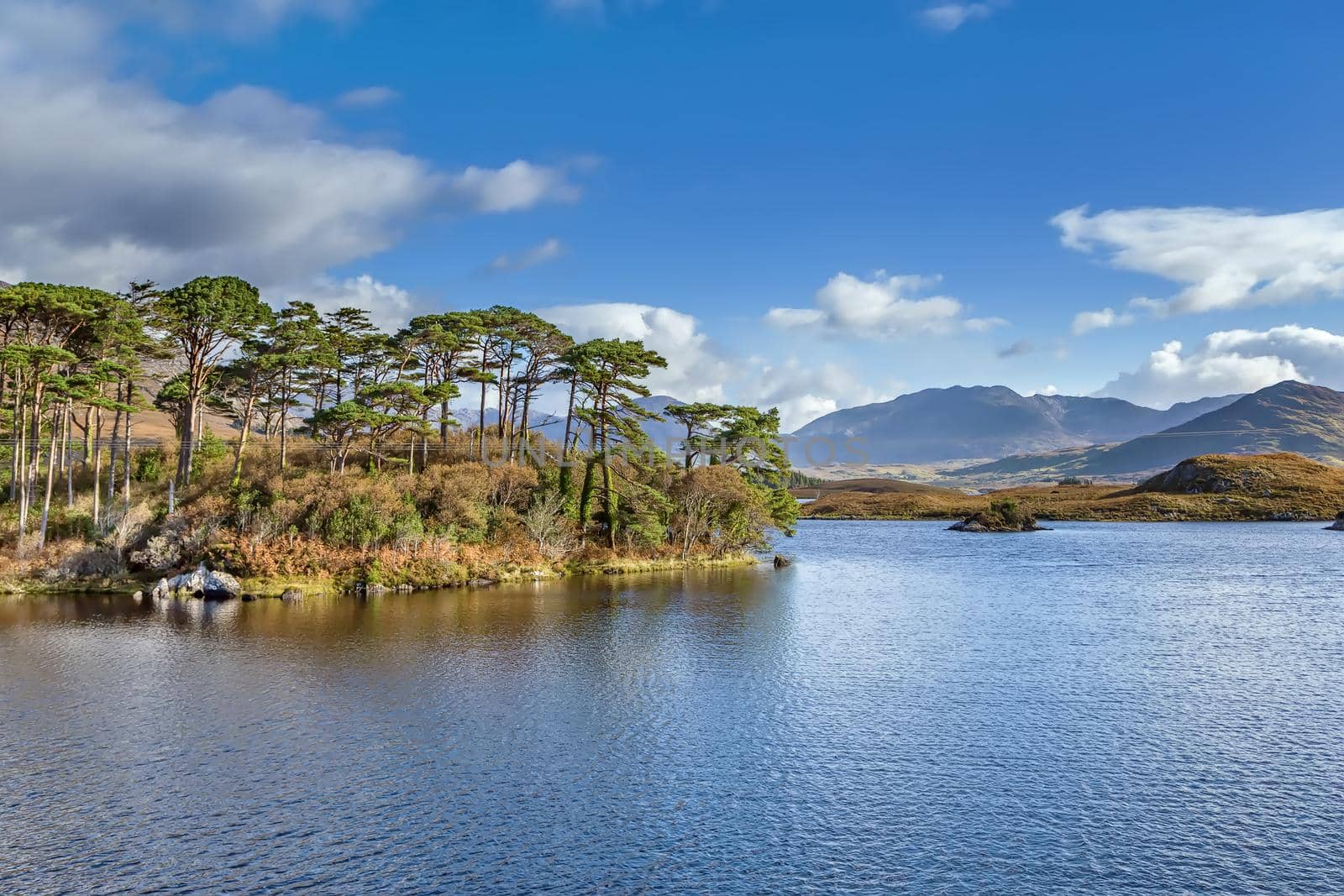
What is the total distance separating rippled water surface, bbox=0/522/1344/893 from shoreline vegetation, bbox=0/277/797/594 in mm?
11720

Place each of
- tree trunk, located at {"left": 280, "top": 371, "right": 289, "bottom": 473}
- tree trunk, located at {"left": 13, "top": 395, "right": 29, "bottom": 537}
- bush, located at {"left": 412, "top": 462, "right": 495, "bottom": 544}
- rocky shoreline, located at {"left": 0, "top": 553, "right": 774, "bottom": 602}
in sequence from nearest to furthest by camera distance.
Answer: rocky shoreline, located at {"left": 0, "top": 553, "right": 774, "bottom": 602}, tree trunk, located at {"left": 13, "top": 395, "right": 29, "bottom": 537}, bush, located at {"left": 412, "top": 462, "right": 495, "bottom": 544}, tree trunk, located at {"left": 280, "top": 371, "right": 289, "bottom": 473}

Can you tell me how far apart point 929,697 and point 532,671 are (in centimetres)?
1662

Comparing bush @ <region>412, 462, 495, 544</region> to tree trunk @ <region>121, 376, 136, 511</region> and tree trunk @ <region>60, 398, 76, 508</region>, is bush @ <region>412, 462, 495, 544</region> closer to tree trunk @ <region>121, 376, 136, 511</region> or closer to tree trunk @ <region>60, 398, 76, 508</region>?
tree trunk @ <region>121, 376, 136, 511</region>

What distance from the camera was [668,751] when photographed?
25.1 meters

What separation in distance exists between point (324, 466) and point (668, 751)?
56.7 meters

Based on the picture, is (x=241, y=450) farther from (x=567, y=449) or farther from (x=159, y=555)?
(x=567, y=449)

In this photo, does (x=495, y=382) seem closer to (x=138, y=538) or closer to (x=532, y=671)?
(x=138, y=538)

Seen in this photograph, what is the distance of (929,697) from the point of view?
3089 cm

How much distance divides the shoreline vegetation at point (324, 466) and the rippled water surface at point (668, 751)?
1172cm

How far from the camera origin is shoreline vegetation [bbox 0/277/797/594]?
195 ft

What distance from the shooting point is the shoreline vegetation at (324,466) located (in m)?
59.5

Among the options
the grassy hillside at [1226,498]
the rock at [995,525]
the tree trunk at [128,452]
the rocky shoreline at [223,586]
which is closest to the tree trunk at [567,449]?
the rocky shoreline at [223,586]

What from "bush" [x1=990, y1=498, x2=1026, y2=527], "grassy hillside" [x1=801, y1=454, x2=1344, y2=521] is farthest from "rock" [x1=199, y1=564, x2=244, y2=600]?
"grassy hillside" [x1=801, y1=454, x2=1344, y2=521]

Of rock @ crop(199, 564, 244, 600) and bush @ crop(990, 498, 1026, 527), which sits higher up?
bush @ crop(990, 498, 1026, 527)
